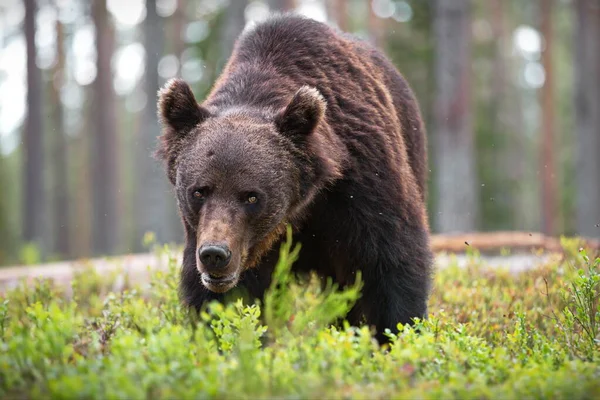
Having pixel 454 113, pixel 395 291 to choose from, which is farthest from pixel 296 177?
pixel 454 113

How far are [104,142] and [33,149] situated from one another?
6336 mm

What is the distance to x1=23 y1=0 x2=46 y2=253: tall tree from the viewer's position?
70.6ft

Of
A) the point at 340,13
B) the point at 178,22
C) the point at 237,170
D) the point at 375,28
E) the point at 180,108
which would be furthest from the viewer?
the point at 178,22

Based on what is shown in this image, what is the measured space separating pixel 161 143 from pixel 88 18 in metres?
Result: 23.9

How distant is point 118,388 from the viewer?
9.72ft

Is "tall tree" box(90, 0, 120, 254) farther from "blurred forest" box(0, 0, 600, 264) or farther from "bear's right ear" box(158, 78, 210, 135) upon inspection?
"bear's right ear" box(158, 78, 210, 135)

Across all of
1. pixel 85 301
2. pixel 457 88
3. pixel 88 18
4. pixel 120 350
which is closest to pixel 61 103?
pixel 88 18

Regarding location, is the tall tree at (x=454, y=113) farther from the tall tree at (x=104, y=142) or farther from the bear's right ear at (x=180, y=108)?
the tall tree at (x=104, y=142)

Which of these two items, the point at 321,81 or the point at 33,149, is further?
the point at 33,149

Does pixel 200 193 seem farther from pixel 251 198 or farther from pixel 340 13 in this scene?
pixel 340 13

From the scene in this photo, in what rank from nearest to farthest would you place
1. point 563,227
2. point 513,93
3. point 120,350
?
point 120,350
point 563,227
point 513,93

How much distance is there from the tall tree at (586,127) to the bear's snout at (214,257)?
56.5 ft

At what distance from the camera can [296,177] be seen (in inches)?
192

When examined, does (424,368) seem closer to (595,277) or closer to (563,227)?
(595,277)
